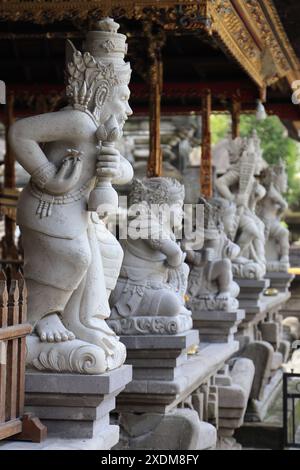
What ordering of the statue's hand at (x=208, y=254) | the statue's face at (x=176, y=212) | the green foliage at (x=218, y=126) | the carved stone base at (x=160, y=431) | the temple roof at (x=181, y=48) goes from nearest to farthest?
1. the carved stone base at (x=160, y=431)
2. the statue's face at (x=176, y=212)
3. the temple roof at (x=181, y=48)
4. the statue's hand at (x=208, y=254)
5. the green foliage at (x=218, y=126)

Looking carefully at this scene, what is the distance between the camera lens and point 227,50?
9984mm

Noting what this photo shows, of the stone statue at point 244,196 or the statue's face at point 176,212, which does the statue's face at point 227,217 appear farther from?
the statue's face at point 176,212

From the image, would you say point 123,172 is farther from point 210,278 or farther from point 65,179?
point 210,278

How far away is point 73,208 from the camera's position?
5246 mm

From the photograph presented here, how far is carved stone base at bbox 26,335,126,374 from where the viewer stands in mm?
5078

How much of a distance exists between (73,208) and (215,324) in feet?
13.0

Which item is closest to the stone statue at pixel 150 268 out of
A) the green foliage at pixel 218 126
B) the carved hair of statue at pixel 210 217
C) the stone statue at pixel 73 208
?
the stone statue at pixel 73 208

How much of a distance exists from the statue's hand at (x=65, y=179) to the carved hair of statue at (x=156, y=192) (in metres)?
1.71

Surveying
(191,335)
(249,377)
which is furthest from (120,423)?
(249,377)

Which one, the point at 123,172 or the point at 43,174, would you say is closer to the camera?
the point at 43,174

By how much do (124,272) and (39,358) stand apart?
6.18 ft

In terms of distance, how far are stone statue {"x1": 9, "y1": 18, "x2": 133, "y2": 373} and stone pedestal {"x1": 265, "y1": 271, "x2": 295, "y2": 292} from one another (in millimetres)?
8755

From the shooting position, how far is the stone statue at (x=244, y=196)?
11562mm

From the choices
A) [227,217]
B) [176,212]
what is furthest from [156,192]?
[227,217]
